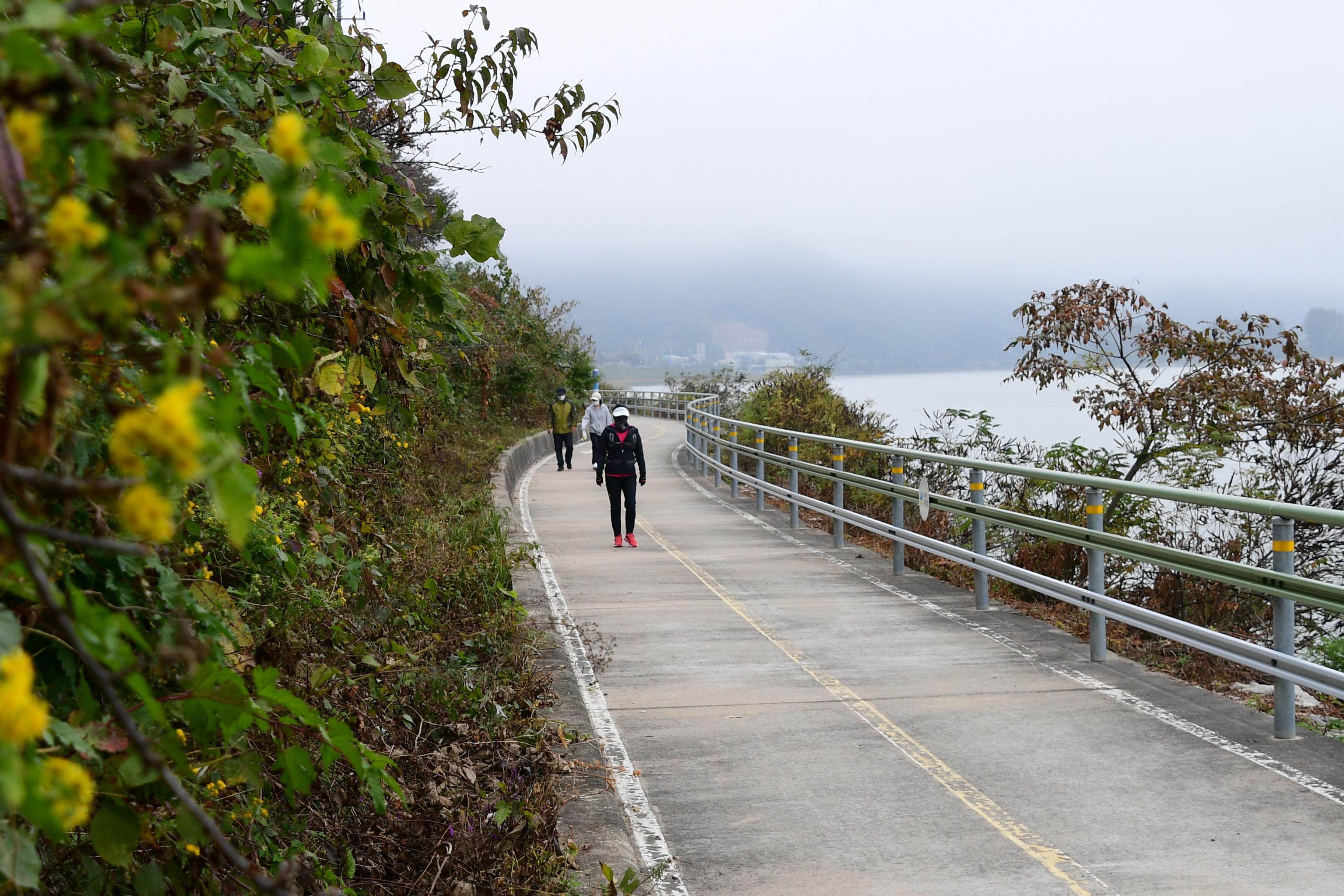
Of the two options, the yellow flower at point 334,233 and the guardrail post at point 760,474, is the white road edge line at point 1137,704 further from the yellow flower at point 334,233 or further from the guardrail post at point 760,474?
the yellow flower at point 334,233

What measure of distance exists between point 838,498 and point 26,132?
1374 cm

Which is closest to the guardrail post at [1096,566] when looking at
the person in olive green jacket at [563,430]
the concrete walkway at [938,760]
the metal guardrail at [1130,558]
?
the metal guardrail at [1130,558]

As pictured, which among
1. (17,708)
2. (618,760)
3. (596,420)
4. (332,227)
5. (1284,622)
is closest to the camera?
(17,708)

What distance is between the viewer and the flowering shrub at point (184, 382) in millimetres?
983

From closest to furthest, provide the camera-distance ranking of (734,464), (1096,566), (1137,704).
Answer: (1137,704)
(1096,566)
(734,464)

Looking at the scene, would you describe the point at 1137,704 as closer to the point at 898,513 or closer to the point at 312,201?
the point at 898,513

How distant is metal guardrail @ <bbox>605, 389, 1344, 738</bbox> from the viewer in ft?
20.6

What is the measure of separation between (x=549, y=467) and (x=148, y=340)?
27.8 m

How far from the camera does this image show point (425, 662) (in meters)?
6.81

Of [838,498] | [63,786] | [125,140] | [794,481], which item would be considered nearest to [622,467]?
[794,481]

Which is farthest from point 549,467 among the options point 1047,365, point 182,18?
point 182,18

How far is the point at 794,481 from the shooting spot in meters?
16.6

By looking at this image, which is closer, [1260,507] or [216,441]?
[216,441]

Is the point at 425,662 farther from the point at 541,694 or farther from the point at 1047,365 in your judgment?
the point at 1047,365
